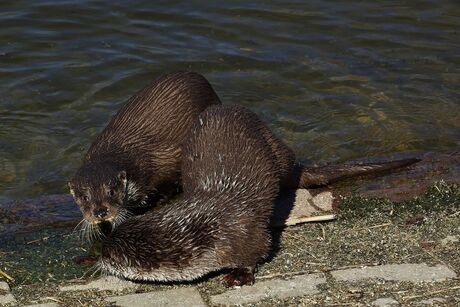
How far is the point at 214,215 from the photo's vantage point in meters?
3.99

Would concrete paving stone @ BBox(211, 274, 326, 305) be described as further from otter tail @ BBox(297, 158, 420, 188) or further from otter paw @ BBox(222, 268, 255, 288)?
otter tail @ BBox(297, 158, 420, 188)

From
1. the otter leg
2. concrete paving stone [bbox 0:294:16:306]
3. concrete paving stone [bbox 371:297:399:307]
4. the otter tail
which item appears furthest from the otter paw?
the otter tail

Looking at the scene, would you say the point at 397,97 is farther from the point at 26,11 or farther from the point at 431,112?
the point at 26,11

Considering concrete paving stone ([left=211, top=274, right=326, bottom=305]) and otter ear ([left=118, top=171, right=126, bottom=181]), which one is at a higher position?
otter ear ([left=118, top=171, right=126, bottom=181])

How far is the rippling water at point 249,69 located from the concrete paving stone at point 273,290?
2.16 metres

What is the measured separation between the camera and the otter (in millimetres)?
3787

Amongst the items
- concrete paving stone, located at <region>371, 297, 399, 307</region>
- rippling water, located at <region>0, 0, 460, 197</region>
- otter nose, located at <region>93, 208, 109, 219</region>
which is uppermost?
concrete paving stone, located at <region>371, 297, 399, 307</region>

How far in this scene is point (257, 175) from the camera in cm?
434

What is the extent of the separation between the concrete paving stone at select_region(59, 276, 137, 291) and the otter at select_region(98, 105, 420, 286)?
6cm

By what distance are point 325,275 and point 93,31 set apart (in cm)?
475

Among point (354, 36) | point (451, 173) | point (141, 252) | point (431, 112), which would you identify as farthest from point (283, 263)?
point (354, 36)

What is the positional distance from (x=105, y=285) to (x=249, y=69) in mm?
3788

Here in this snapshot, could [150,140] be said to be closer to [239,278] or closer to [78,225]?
[78,225]

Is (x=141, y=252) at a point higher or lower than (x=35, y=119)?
higher
